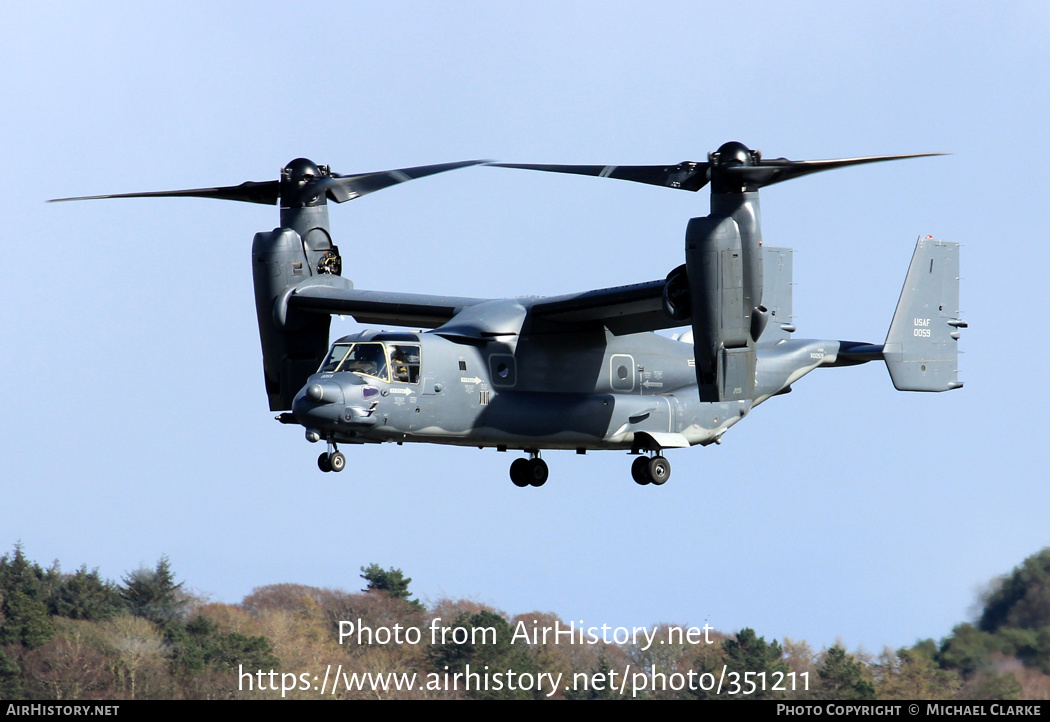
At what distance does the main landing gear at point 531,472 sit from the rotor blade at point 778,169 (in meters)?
6.79

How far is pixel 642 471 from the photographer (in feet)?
81.8

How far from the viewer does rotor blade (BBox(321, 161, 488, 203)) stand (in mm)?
25500

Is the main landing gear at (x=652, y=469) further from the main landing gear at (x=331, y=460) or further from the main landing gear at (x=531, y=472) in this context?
the main landing gear at (x=331, y=460)

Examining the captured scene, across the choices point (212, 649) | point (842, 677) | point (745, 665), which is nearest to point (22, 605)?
point (212, 649)

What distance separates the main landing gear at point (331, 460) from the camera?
21.6m

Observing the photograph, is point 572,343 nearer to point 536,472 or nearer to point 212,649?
point 536,472

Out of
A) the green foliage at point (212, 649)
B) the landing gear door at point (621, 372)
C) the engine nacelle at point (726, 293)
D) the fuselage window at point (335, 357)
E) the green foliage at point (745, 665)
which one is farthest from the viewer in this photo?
the green foliage at point (745, 665)

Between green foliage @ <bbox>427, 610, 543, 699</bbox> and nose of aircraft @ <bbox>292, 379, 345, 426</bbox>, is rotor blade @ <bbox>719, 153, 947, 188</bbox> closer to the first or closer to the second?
nose of aircraft @ <bbox>292, 379, 345, 426</bbox>

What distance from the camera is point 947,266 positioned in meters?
27.1

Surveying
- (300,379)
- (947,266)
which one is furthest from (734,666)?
(300,379)

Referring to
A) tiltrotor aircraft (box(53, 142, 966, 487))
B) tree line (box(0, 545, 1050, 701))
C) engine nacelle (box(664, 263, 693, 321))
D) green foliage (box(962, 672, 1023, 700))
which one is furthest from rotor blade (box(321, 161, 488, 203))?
green foliage (box(962, 672, 1023, 700))

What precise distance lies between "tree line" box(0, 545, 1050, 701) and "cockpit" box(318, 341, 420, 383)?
7422 mm

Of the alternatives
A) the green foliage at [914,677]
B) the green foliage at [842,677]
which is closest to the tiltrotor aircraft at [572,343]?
the green foliage at [842,677]
